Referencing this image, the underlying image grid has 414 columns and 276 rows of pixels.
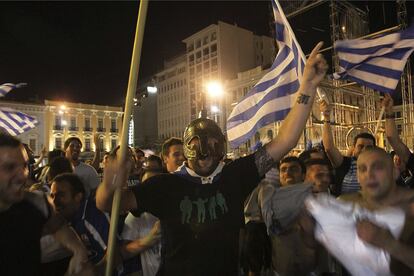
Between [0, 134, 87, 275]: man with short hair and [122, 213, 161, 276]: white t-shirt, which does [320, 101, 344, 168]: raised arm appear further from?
[0, 134, 87, 275]: man with short hair

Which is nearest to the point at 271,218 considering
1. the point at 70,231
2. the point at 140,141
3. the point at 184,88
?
the point at 70,231

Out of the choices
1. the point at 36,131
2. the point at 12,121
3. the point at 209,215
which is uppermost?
the point at 36,131

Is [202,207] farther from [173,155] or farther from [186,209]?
[173,155]

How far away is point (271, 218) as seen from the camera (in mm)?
3725

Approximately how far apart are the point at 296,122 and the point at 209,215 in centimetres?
96

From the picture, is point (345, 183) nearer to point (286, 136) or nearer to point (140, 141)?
point (286, 136)

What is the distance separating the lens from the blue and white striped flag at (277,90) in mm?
4811

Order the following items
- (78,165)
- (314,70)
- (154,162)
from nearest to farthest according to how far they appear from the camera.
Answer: (314,70)
(154,162)
(78,165)

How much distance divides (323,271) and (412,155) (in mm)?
2228

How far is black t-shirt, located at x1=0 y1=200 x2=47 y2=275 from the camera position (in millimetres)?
2297

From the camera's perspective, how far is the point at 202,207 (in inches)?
112

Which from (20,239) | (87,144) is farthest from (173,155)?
(87,144)

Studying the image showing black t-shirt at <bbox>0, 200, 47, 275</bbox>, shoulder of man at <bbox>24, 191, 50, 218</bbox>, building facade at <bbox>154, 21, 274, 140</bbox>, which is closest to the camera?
black t-shirt at <bbox>0, 200, 47, 275</bbox>

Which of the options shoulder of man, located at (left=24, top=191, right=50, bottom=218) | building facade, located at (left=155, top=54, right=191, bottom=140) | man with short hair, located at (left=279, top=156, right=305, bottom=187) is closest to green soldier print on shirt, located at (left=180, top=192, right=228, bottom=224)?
shoulder of man, located at (left=24, top=191, right=50, bottom=218)
